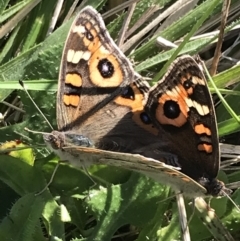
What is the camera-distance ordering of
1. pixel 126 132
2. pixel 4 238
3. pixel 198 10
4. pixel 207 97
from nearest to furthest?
pixel 207 97 < pixel 4 238 < pixel 126 132 < pixel 198 10

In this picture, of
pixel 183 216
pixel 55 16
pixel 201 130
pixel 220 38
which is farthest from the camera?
pixel 55 16

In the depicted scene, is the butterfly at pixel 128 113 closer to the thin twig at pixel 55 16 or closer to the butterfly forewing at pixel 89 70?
the butterfly forewing at pixel 89 70

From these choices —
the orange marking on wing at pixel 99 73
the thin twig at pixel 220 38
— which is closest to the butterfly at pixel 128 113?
the orange marking on wing at pixel 99 73


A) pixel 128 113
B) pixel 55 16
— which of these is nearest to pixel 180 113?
pixel 128 113

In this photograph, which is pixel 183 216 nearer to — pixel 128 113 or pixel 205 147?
pixel 205 147

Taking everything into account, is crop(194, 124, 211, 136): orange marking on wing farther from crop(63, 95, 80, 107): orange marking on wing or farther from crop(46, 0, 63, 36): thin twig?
crop(46, 0, 63, 36): thin twig

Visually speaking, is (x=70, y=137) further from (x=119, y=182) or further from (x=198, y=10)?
(x=198, y=10)

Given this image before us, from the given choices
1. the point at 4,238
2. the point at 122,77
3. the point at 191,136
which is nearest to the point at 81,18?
the point at 122,77
